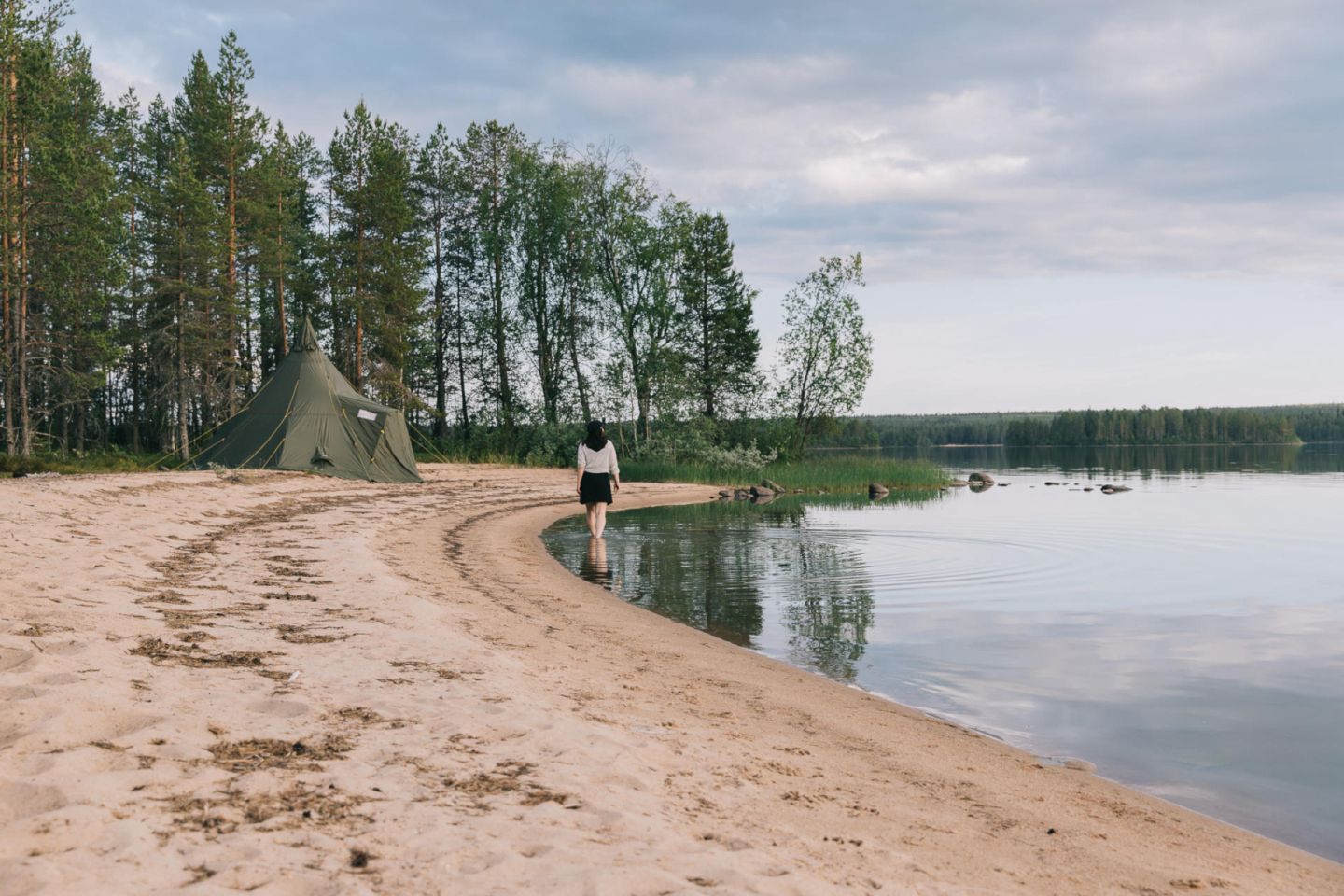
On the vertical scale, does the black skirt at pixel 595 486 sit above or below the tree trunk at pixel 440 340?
below

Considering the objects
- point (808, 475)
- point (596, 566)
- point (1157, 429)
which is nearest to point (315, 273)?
point (808, 475)

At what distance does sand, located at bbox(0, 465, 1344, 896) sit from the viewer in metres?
3.07

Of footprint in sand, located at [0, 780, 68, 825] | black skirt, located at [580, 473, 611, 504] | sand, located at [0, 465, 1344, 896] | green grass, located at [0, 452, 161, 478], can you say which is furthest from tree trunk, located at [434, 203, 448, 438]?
footprint in sand, located at [0, 780, 68, 825]

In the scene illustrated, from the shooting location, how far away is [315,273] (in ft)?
130

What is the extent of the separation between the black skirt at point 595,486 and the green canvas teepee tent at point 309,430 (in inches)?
434

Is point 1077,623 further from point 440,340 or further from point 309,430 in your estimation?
point 440,340

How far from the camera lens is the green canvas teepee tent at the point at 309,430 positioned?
24.4 meters

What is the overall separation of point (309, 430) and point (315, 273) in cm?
1748

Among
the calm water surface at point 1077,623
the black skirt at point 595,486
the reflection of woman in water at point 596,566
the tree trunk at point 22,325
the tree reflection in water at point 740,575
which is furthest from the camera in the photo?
the tree trunk at point 22,325

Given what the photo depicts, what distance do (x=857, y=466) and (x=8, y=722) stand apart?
38906 mm

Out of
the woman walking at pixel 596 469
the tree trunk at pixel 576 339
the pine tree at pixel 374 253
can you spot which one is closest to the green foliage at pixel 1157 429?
the tree trunk at pixel 576 339

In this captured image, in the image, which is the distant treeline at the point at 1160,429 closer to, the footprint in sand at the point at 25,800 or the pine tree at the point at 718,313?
the pine tree at the point at 718,313

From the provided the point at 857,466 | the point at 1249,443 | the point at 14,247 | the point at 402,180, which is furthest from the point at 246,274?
the point at 1249,443

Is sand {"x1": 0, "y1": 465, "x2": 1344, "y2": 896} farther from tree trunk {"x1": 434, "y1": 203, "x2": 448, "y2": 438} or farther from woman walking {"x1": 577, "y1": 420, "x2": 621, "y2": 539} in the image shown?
tree trunk {"x1": 434, "y1": 203, "x2": 448, "y2": 438}
